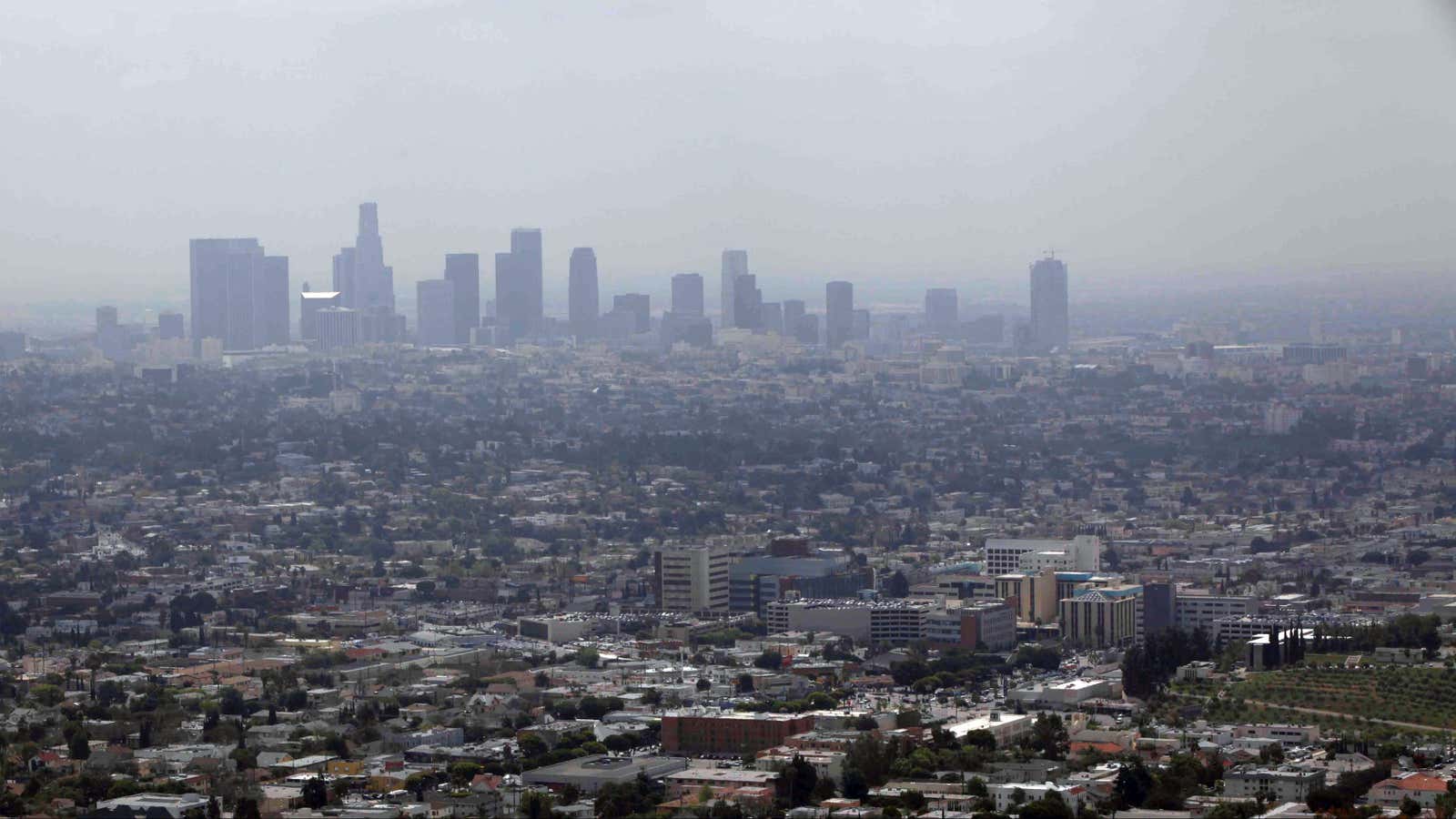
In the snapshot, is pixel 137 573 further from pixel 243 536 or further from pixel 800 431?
pixel 800 431

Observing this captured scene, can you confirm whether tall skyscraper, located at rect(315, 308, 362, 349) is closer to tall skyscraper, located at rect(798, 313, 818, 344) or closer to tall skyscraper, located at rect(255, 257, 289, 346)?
tall skyscraper, located at rect(255, 257, 289, 346)

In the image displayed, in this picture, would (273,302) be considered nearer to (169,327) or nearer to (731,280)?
(169,327)

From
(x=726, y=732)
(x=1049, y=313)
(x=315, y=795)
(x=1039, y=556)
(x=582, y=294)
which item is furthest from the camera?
(x=582, y=294)

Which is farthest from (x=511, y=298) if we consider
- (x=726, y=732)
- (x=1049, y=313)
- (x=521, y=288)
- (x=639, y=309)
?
(x=726, y=732)

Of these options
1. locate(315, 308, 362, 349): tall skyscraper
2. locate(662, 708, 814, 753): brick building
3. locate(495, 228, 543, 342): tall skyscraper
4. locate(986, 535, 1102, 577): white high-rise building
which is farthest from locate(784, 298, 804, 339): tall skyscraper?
locate(662, 708, 814, 753): brick building

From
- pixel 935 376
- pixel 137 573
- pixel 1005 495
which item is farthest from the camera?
pixel 935 376

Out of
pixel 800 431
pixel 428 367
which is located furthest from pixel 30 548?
pixel 428 367

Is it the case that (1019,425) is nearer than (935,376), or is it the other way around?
(1019,425)
